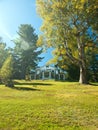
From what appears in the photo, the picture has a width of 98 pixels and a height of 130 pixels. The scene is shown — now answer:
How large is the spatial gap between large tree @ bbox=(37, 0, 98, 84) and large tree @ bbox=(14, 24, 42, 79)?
25.6 meters

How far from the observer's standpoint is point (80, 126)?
409 inches

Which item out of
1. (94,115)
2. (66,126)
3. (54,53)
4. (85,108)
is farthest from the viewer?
(54,53)

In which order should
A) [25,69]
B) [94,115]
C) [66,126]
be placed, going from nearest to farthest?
[66,126], [94,115], [25,69]

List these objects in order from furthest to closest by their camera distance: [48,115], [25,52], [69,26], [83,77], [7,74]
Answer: [25,52]
[83,77]
[69,26]
[7,74]
[48,115]

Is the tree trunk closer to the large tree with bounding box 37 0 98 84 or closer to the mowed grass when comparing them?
the large tree with bounding box 37 0 98 84

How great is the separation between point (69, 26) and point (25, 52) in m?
29.3

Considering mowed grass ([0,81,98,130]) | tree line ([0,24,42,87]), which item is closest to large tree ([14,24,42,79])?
tree line ([0,24,42,87])

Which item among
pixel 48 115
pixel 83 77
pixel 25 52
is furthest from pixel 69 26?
pixel 25 52

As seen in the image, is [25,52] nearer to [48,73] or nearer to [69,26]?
[48,73]

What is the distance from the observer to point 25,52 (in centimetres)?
6050

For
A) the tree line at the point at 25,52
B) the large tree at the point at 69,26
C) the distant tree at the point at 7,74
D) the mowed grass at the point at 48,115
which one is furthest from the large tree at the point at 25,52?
the mowed grass at the point at 48,115

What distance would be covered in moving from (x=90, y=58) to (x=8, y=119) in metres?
40.4

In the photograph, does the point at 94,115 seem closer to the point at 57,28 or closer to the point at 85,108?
the point at 85,108

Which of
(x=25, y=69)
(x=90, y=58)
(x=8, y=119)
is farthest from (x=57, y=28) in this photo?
(x=25, y=69)
